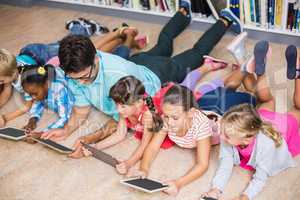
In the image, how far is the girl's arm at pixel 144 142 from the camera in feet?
5.72

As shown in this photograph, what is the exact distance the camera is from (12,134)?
192cm

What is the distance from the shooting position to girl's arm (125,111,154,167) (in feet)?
5.72

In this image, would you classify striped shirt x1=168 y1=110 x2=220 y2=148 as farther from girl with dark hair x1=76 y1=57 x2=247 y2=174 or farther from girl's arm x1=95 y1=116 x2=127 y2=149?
girl's arm x1=95 y1=116 x2=127 y2=149

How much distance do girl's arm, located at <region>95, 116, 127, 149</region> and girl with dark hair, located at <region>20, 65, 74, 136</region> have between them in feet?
0.77

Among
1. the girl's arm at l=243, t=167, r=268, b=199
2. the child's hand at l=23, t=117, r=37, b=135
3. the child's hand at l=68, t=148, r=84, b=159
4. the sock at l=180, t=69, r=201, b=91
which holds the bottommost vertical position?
the girl's arm at l=243, t=167, r=268, b=199

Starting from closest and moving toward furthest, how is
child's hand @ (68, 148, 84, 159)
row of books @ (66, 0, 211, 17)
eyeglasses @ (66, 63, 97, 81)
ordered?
eyeglasses @ (66, 63, 97, 81) < child's hand @ (68, 148, 84, 159) < row of books @ (66, 0, 211, 17)

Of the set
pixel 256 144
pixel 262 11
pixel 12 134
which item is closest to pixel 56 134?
pixel 12 134

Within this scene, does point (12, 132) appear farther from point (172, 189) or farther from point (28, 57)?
point (172, 189)

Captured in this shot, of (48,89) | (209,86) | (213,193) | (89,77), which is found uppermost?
(89,77)

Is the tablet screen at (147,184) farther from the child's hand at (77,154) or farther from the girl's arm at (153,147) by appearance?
the child's hand at (77,154)

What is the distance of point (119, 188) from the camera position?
5.47 feet

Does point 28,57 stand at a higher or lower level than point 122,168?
higher

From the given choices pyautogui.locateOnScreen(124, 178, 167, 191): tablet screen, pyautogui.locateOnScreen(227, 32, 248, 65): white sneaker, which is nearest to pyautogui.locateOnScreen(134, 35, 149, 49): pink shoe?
pyautogui.locateOnScreen(227, 32, 248, 65): white sneaker

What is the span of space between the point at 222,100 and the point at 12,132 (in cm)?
92
